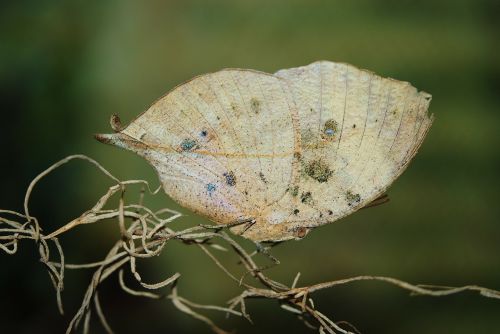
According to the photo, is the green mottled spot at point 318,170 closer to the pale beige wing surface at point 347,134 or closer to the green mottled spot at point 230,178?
the pale beige wing surface at point 347,134

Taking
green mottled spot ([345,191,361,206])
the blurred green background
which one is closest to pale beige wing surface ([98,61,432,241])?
green mottled spot ([345,191,361,206])

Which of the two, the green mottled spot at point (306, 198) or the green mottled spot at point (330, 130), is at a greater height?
the green mottled spot at point (330, 130)

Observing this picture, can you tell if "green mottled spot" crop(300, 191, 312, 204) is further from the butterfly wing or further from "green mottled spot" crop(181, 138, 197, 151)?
"green mottled spot" crop(181, 138, 197, 151)

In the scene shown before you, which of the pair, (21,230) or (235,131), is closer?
(21,230)

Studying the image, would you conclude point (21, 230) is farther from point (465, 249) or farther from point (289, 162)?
point (465, 249)

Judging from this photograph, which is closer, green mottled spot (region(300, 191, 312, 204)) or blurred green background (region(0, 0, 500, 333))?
green mottled spot (region(300, 191, 312, 204))

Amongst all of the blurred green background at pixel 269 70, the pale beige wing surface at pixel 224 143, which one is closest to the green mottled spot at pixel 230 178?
the pale beige wing surface at pixel 224 143

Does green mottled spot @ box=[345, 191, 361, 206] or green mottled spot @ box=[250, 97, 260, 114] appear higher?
green mottled spot @ box=[250, 97, 260, 114]

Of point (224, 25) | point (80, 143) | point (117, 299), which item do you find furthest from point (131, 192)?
point (224, 25)

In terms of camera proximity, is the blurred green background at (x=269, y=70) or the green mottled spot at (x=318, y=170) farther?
the blurred green background at (x=269, y=70)
